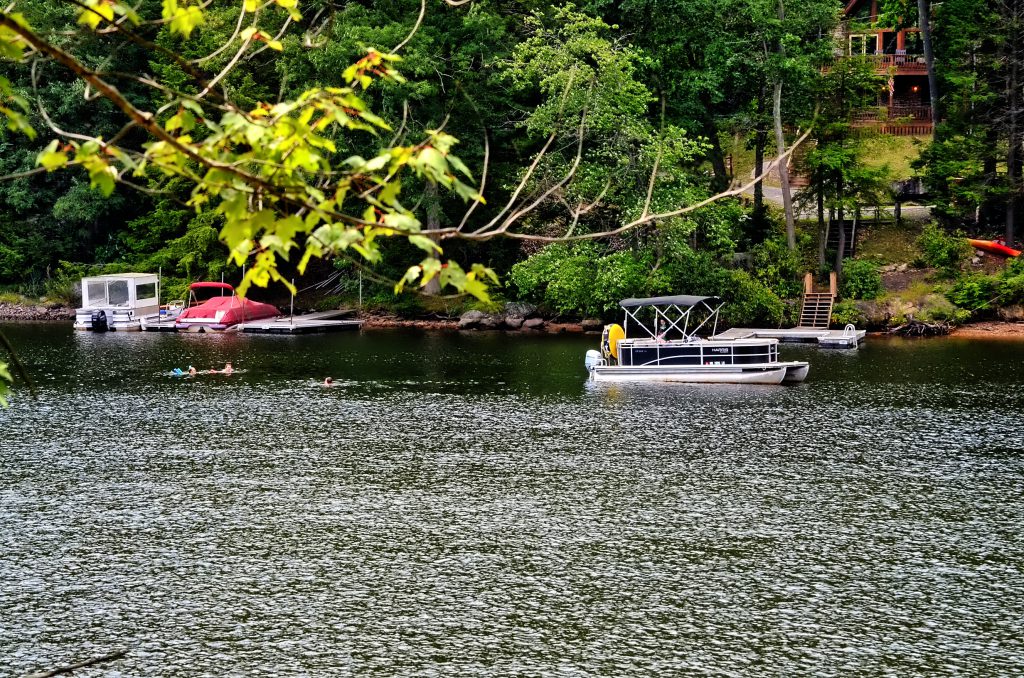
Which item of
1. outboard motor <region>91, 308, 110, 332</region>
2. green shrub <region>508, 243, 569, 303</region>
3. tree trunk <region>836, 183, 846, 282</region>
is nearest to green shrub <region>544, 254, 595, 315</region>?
green shrub <region>508, 243, 569, 303</region>

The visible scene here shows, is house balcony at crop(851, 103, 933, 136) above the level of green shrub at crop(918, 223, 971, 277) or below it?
above

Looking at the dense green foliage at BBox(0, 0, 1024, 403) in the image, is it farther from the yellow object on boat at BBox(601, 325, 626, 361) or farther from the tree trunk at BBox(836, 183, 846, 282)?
the yellow object on boat at BBox(601, 325, 626, 361)

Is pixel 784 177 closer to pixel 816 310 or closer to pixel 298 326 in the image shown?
pixel 816 310

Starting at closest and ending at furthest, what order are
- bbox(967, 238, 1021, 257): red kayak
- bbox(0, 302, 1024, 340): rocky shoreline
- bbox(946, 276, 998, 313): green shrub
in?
bbox(0, 302, 1024, 340): rocky shoreline
bbox(946, 276, 998, 313): green shrub
bbox(967, 238, 1021, 257): red kayak

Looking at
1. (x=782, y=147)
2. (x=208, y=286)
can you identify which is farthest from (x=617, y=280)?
(x=208, y=286)

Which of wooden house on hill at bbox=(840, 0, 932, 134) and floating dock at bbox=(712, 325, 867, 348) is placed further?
wooden house on hill at bbox=(840, 0, 932, 134)

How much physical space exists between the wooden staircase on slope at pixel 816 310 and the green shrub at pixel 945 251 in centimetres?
632

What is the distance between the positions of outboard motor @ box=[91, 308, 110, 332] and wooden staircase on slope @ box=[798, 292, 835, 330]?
133 ft

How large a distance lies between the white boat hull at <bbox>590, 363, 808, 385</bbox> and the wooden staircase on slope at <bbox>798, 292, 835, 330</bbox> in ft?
48.1

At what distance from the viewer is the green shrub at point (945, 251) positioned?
64688mm

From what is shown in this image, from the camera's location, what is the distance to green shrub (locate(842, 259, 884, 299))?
→ 6456 centimetres

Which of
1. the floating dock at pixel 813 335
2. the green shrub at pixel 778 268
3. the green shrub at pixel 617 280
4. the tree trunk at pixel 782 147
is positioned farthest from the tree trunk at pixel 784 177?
the green shrub at pixel 617 280

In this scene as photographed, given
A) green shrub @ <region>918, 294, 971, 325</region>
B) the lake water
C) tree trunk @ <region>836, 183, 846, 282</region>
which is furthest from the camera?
tree trunk @ <region>836, 183, 846, 282</region>

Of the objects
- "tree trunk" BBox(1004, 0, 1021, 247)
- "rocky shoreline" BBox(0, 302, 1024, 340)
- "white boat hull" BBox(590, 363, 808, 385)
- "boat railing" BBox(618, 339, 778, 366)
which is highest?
"tree trunk" BBox(1004, 0, 1021, 247)
